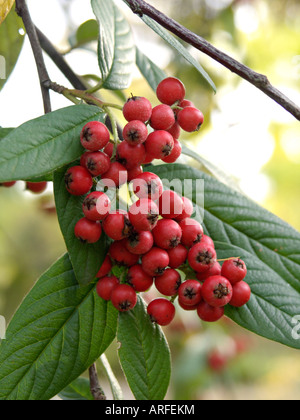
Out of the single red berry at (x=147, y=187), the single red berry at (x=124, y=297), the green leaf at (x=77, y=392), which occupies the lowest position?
the green leaf at (x=77, y=392)

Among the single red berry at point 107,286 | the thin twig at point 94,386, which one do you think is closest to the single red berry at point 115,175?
the single red berry at point 107,286

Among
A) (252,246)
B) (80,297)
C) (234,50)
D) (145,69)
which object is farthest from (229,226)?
(234,50)

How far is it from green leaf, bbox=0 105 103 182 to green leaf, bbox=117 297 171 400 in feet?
1.25

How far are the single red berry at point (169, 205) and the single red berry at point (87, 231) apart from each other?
128 mm

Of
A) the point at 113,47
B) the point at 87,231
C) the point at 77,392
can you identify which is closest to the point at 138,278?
the point at 87,231

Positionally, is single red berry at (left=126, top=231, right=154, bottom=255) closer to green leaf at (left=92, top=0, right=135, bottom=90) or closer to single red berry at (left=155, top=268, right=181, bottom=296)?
single red berry at (left=155, top=268, right=181, bottom=296)

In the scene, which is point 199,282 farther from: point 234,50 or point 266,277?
point 234,50

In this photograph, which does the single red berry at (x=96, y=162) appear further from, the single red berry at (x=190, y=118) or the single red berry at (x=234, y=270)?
the single red berry at (x=234, y=270)

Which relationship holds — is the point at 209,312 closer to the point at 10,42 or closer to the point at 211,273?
the point at 211,273

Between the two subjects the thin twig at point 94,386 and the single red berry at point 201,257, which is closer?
the single red berry at point 201,257

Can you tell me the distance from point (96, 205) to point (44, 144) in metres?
0.14

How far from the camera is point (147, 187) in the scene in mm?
876

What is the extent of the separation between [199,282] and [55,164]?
38 centimetres

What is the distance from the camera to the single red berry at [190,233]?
952 millimetres
